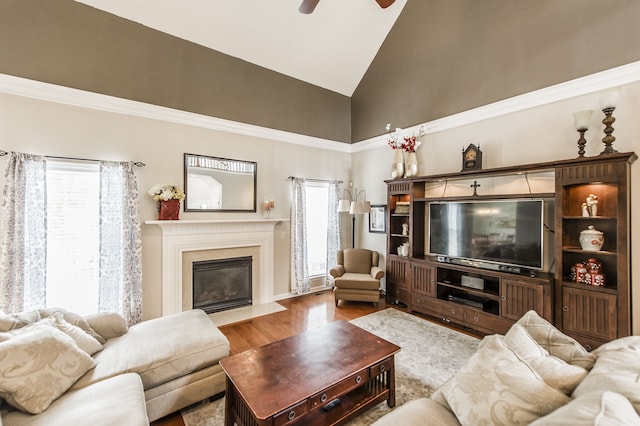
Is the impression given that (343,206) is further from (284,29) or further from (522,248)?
(284,29)

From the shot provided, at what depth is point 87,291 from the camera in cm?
328

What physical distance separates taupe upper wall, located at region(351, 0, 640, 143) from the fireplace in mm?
3548

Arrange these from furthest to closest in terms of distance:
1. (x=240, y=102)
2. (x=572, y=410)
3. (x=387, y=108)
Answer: (x=387, y=108) < (x=240, y=102) < (x=572, y=410)

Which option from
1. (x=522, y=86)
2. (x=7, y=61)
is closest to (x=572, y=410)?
(x=522, y=86)

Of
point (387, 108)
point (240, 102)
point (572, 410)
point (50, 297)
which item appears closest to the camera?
point (572, 410)

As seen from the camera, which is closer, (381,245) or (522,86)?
(522,86)

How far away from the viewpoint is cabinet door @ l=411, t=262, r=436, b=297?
3.88m

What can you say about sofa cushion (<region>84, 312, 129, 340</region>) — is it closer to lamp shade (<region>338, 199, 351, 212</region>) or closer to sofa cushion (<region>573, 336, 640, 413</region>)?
sofa cushion (<region>573, 336, 640, 413</region>)

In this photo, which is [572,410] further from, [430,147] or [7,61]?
[7,61]

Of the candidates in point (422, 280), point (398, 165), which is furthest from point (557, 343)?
point (398, 165)

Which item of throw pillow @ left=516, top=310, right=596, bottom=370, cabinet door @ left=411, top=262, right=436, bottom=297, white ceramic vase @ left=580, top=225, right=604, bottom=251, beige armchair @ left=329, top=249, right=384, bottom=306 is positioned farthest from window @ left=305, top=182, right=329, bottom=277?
throw pillow @ left=516, top=310, right=596, bottom=370

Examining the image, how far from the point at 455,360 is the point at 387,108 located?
4.12 meters

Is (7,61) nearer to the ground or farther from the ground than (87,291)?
farther from the ground

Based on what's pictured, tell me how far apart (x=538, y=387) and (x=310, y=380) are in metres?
1.21
